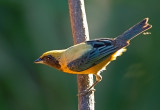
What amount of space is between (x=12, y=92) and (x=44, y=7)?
4.41 feet

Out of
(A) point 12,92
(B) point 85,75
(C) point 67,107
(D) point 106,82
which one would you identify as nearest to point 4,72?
(A) point 12,92

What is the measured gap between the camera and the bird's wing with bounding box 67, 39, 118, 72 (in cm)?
447

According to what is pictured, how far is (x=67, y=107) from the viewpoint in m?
6.70

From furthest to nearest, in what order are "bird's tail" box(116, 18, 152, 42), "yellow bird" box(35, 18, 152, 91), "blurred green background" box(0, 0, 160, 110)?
1. "blurred green background" box(0, 0, 160, 110)
2. "yellow bird" box(35, 18, 152, 91)
3. "bird's tail" box(116, 18, 152, 42)

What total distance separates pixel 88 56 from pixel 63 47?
2180mm

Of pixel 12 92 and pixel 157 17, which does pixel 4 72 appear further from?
pixel 157 17

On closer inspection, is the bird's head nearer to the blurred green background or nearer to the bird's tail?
the bird's tail

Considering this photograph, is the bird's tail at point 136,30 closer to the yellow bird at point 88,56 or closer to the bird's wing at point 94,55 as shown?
the yellow bird at point 88,56

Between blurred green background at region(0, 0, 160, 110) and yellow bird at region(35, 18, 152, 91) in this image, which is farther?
blurred green background at region(0, 0, 160, 110)

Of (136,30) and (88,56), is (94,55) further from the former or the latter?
(136,30)

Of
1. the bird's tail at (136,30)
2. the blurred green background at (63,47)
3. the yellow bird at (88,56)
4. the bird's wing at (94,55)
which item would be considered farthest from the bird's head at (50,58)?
the blurred green background at (63,47)

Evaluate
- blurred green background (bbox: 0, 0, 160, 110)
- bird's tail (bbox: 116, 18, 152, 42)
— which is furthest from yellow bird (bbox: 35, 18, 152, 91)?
blurred green background (bbox: 0, 0, 160, 110)

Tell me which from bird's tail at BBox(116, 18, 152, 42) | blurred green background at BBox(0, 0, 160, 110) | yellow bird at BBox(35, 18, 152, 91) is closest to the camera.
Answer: bird's tail at BBox(116, 18, 152, 42)

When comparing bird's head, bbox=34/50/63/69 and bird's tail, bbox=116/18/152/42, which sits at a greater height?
bird's tail, bbox=116/18/152/42
